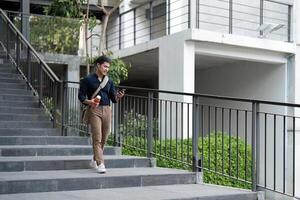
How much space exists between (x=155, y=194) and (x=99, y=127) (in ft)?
4.30

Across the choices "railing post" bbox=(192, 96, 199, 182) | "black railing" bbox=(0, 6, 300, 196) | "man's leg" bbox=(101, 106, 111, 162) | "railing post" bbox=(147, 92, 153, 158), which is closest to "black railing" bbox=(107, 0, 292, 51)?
"black railing" bbox=(0, 6, 300, 196)

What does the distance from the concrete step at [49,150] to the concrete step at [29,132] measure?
70 cm

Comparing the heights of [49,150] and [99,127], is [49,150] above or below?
below

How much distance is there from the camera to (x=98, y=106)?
7.45 m

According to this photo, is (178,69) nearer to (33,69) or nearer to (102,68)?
(33,69)

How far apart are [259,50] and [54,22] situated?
566cm

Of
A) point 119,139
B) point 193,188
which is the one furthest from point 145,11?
point 193,188

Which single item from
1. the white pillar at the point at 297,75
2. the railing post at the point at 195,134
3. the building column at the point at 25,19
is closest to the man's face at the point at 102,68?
the railing post at the point at 195,134

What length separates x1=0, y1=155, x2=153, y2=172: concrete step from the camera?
732cm

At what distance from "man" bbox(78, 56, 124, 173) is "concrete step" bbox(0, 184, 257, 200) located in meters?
0.62

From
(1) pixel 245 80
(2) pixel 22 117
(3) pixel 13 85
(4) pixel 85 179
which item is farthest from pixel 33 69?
(1) pixel 245 80

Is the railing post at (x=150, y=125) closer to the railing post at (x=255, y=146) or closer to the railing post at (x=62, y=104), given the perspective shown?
the railing post at (x=255, y=146)

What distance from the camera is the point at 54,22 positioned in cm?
1496

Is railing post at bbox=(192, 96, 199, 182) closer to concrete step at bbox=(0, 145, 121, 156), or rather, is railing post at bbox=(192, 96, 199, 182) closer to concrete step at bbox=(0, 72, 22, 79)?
Answer: concrete step at bbox=(0, 145, 121, 156)
